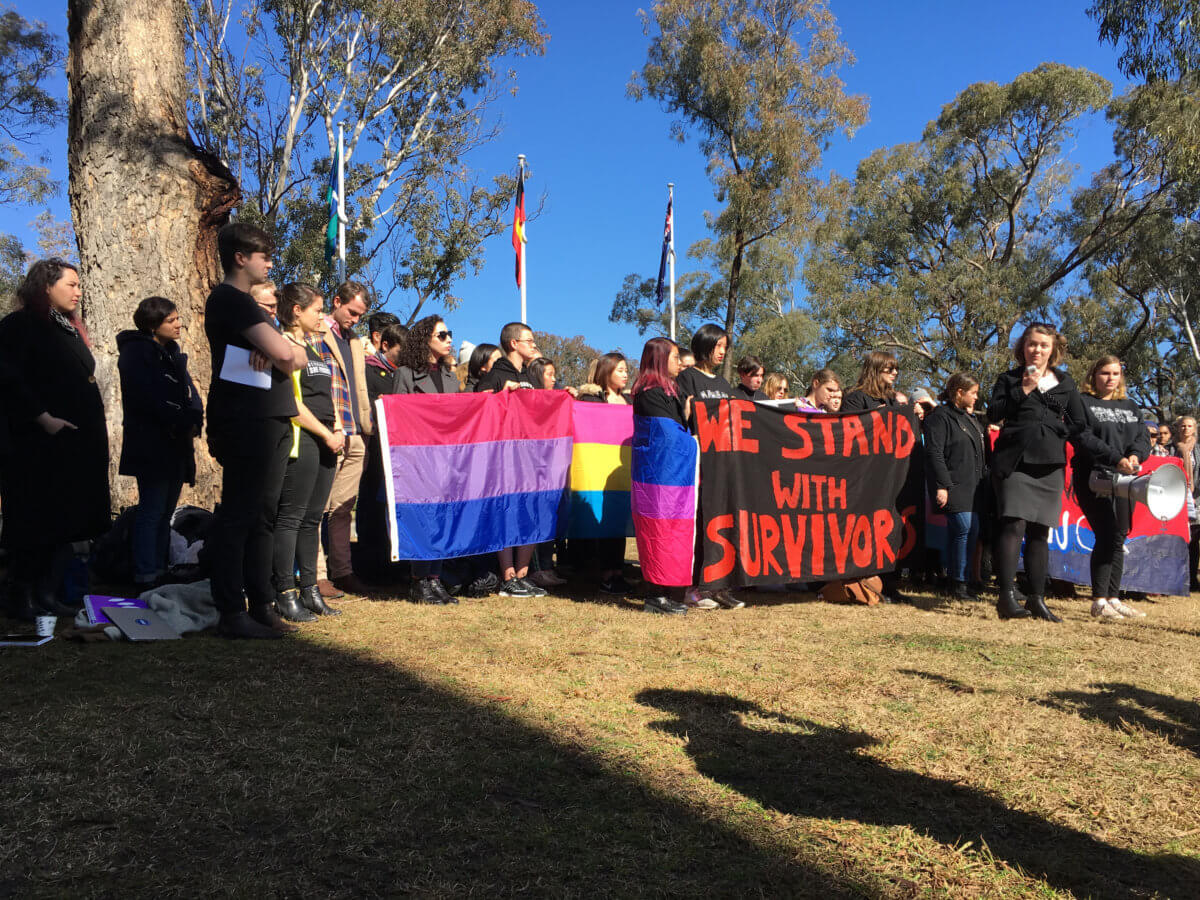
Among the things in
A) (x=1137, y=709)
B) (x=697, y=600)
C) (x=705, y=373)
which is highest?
(x=705, y=373)

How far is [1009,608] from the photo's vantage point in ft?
18.4

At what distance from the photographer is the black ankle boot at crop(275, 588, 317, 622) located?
482cm

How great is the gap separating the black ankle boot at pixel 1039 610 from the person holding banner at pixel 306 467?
4370 mm

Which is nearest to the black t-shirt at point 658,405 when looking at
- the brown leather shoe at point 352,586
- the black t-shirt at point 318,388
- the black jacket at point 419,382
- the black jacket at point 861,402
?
the black jacket at point 419,382

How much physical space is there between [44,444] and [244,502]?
53.1 inches

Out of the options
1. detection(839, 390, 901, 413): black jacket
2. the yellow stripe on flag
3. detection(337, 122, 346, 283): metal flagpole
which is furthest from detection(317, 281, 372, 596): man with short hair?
detection(337, 122, 346, 283): metal flagpole

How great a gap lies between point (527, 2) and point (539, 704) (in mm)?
23715

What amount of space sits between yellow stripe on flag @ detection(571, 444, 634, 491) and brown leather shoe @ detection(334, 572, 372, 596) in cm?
168

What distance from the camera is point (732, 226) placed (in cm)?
2588

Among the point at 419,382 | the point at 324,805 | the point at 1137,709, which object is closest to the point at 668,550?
the point at 419,382

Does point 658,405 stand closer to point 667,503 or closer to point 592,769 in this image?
point 667,503

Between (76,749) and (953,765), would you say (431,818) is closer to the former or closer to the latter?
(76,749)

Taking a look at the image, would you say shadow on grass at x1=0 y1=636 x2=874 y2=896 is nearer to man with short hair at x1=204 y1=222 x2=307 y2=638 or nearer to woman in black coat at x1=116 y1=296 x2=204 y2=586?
man with short hair at x1=204 y1=222 x2=307 y2=638

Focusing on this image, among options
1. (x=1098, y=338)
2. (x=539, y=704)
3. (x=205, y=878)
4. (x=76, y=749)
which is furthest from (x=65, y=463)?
(x=1098, y=338)
